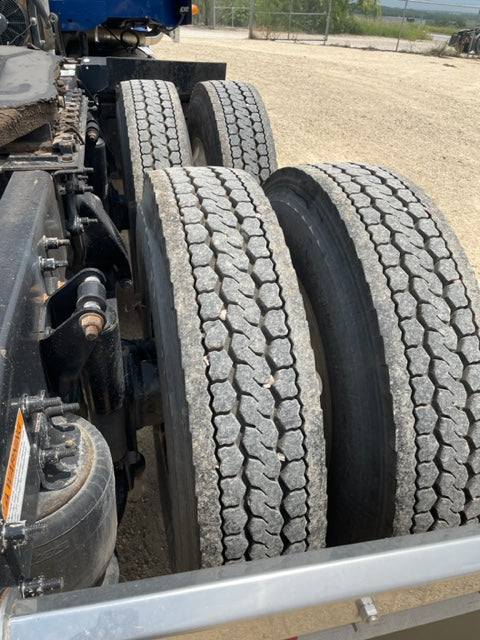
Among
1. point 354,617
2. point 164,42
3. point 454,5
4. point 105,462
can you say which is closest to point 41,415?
point 105,462

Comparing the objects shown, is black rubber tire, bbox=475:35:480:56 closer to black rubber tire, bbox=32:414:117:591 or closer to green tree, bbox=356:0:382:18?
green tree, bbox=356:0:382:18

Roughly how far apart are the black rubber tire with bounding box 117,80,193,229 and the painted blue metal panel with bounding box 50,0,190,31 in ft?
5.29

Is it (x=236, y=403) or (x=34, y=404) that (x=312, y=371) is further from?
(x=34, y=404)

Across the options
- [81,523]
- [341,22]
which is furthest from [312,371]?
[341,22]

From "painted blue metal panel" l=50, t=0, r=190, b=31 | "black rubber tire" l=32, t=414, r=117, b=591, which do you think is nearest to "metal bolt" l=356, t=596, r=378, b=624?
"black rubber tire" l=32, t=414, r=117, b=591

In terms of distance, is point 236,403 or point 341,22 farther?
point 341,22

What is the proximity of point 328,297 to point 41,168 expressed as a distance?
111cm

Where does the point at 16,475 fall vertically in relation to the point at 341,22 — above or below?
below

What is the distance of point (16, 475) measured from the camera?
44.6 inches

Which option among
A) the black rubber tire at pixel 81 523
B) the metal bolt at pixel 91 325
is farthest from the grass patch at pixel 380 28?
the black rubber tire at pixel 81 523

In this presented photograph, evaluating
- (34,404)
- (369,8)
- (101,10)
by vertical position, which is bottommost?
(34,404)

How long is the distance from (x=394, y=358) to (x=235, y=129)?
8.52ft

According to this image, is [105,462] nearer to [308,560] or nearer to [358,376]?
[308,560]

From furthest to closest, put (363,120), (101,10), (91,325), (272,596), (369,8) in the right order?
1. (369,8)
2. (363,120)
3. (101,10)
4. (91,325)
5. (272,596)
